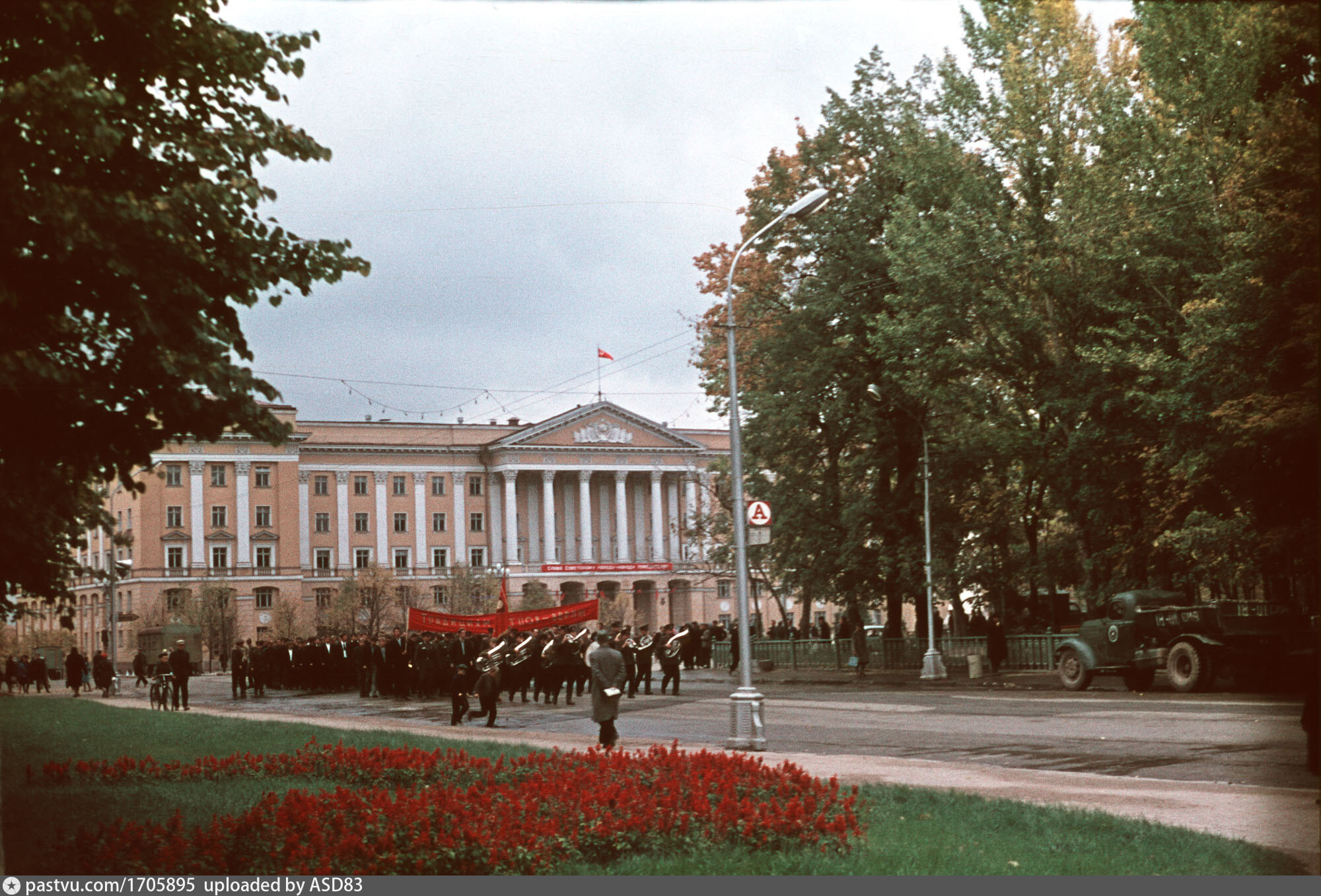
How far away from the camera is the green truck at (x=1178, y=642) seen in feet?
84.2

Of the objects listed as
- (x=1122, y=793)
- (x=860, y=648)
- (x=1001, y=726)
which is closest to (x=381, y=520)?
(x=860, y=648)

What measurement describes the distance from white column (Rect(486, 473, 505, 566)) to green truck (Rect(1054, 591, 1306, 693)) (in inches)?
3702

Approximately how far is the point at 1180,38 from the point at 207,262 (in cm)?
2091

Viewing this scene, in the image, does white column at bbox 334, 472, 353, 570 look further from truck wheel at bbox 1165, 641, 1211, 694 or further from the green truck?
truck wheel at bbox 1165, 641, 1211, 694

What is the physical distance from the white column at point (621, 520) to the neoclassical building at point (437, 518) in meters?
0.14

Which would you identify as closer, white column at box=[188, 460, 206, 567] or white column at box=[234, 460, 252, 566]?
white column at box=[188, 460, 206, 567]

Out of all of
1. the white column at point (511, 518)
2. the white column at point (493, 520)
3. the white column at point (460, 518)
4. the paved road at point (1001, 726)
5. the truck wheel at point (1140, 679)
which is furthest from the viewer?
the white column at point (493, 520)

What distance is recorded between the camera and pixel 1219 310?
25469 mm

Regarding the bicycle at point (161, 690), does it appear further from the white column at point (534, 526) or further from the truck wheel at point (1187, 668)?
the white column at point (534, 526)

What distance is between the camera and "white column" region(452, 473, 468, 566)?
11988 centimetres

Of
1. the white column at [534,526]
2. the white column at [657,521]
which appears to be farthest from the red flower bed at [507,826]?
the white column at [657,521]

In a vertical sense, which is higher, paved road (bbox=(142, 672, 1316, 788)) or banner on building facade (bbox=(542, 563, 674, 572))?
banner on building facade (bbox=(542, 563, 674, 572))

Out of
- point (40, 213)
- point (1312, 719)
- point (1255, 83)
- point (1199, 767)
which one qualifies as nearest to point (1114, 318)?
point (1255, 83)

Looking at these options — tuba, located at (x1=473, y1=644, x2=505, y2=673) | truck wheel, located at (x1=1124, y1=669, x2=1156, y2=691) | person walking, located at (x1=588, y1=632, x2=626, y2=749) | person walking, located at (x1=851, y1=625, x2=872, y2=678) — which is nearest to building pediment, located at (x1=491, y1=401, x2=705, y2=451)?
person walking, located at (x1=851, y1=625, x2=872, y2=678)
